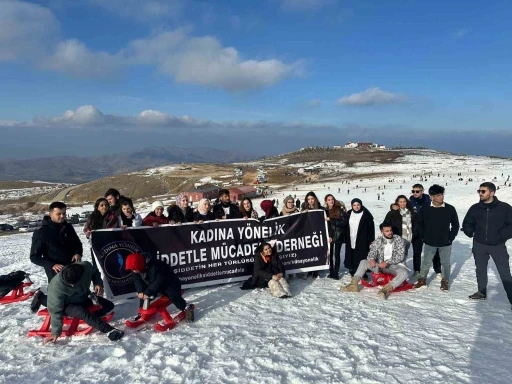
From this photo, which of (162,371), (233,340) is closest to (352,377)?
(233,340)

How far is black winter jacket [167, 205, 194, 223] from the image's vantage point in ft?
26.0

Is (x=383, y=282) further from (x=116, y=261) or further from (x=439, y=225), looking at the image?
(x=116, y=261)

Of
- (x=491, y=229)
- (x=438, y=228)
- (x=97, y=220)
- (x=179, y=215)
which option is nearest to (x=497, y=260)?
(x=491, y=229)

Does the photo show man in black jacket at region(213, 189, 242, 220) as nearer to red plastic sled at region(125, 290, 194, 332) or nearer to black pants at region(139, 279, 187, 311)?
black pants at region(139, 279, 187, 311)

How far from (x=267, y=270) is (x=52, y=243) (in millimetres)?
4111

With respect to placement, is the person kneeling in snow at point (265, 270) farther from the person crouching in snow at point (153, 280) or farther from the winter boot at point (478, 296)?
the winter boot at point (478, 296)

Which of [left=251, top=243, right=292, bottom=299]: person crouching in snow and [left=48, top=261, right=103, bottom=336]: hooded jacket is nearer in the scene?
[left=48, top=261, right=103, bottom=336]: hooded jacket

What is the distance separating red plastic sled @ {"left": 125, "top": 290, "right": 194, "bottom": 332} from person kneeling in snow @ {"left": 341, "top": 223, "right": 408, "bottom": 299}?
3.61m

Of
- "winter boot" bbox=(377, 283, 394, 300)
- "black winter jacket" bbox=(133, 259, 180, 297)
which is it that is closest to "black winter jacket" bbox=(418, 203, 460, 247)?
"winter boot" bbox=(377, 283, 394, 300)

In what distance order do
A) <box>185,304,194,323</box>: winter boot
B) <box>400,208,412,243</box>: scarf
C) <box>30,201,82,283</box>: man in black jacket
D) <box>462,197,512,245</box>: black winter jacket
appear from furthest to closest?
<box>400,208,412,243</box>: scarf, <box>462,197,512,245</box>: black winter jacket, <box>185,304,194,323</box>: winter boot, <box>30,201,82,283</box>: man in black jacket

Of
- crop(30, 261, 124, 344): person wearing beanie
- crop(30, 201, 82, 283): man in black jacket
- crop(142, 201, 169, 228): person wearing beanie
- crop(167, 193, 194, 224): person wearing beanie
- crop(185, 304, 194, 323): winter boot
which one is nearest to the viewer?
crop(30, 261, 124, 344): person wearing beanie

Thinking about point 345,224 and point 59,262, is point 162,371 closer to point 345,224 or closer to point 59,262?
point 59,262

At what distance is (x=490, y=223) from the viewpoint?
6457 mm

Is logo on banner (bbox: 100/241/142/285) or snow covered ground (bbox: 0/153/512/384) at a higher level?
logo on banner (bbox: 100/241/142/285)
